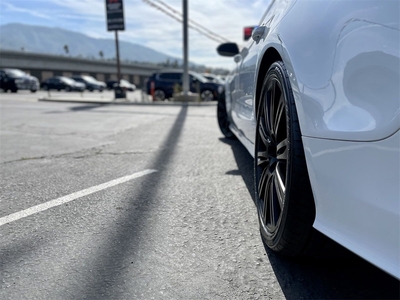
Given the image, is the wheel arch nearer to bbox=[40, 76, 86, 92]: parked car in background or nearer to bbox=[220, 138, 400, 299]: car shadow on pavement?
bbox=[220, 138, 400, 299]: car shadow on pavement

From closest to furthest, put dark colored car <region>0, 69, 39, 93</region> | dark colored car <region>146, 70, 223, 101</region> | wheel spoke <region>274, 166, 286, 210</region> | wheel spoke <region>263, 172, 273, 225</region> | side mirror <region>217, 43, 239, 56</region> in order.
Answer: wheel spoke <region>274, 166, 286, 210</region> → wheel spoke <region>263, 172, 273, 225</region> → side mirror <region>217, 43, 239, 56</region> → dark colored car <region>146, 70, 223, 101</region> → dark colored car <region>0, 69, 39, 93</region>

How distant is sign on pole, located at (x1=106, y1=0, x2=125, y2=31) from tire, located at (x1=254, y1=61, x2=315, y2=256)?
18.0 metres

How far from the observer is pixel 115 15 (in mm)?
18641

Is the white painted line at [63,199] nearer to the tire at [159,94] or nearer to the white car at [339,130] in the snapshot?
the white car at [339,130]

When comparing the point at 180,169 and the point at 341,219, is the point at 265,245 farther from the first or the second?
the point at 180,169

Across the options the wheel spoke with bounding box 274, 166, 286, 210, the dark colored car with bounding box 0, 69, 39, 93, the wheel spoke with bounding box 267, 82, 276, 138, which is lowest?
the dark colored car with bounding box 0, 69, 39, 93

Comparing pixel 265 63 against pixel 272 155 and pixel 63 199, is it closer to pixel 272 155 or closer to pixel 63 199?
pixel 272 155

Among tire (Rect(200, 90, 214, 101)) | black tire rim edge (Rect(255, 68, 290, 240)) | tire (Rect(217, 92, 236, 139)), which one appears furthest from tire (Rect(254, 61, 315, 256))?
tire (Rect(200, 90, 214, 101))

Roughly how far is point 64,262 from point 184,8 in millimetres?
16493

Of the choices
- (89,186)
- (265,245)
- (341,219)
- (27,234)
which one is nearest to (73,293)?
(27,234)

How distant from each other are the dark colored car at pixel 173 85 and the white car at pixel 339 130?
55.5 ft

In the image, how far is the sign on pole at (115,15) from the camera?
1853cm

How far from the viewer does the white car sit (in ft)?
3.75

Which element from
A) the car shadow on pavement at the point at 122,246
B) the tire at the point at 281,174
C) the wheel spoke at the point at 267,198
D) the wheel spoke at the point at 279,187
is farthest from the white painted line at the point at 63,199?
the wheel spoke at the point at 279,187
